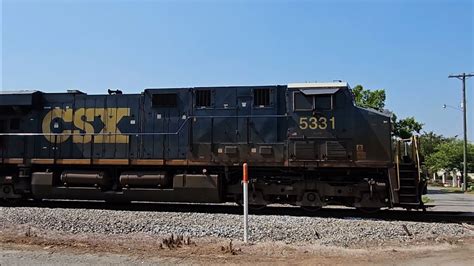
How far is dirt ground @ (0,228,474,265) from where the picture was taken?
18.7 feet

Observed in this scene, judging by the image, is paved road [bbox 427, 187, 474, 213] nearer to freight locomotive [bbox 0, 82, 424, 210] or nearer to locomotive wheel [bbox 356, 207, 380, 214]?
locomotive wheel [bbox 356, 207, 380, 214]

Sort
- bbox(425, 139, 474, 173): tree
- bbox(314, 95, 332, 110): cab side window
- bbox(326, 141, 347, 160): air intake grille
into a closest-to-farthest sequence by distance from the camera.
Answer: bbox(326, 141, 347, 160): air intake grille < bbox(314, 95, 332, 110): cab side window < bbox(425, 139, 474, 173): tree

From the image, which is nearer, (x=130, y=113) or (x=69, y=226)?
(x=69, y=226)

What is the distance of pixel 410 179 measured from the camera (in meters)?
10.4

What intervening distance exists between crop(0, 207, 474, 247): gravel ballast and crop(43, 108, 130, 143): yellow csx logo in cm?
344

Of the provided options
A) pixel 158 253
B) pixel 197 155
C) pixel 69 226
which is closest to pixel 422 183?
pixel 197 155

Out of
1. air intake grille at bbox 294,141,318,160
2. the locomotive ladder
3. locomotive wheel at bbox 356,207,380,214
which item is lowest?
locomotive wheel at bbox 356,207,380,214

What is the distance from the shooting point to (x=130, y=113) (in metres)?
12.8

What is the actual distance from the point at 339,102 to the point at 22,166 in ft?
31.5

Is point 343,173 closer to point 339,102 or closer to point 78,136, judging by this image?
point 339,102

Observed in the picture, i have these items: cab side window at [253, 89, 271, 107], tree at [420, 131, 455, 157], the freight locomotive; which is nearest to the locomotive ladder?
the freight locomotive

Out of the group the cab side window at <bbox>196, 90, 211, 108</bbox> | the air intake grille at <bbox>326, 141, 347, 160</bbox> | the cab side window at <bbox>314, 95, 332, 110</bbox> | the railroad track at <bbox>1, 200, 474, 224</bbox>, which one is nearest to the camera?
the railroad track at <bbox>1, 200, 474, 224</bbox>

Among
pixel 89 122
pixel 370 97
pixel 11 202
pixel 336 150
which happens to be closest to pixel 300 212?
pixel 336 150

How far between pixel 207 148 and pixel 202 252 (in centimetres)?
587
